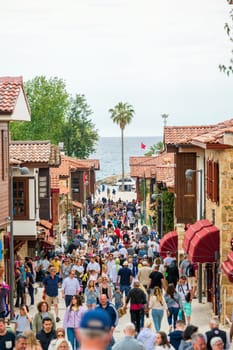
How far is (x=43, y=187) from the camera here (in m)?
41.5

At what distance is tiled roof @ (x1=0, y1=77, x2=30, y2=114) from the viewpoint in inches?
1091

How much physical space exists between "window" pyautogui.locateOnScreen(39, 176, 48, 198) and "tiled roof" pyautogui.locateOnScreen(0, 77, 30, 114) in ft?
37.3

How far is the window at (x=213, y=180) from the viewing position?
24.5 m

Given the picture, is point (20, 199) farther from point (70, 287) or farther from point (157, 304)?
point (157, 304)

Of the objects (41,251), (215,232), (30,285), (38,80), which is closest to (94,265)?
(30,285)

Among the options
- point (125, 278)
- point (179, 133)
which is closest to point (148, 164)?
point (179, 133)

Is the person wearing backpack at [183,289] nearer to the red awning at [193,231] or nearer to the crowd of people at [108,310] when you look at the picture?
the crowd of people at [108,310]

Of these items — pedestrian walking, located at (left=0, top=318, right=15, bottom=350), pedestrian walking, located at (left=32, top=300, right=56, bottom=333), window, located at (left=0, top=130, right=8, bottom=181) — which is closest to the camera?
pedestrian walking, located at (left=0, top=318, right=15, bottom=350)

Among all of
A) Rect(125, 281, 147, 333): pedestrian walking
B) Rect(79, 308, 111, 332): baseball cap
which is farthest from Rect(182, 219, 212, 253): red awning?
Rect(79, 308, 111, 332): baseball cap

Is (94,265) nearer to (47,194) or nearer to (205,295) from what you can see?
(205,295)

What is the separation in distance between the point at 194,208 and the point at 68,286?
13100 millimetres

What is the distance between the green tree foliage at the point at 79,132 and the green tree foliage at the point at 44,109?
10570mm

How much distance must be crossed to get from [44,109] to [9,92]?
7598 centimetres

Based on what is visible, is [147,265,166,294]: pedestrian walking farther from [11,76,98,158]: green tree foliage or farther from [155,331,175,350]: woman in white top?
[11,76,98,158]: green tree foliage
